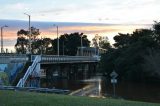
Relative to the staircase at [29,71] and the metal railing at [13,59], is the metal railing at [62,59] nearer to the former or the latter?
the metal railing at [13,59]

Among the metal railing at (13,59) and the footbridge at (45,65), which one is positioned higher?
the metal railing at (13,59)

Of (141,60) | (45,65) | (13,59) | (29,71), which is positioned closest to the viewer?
(29,71)

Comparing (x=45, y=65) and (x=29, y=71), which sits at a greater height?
(x=29, y=71)

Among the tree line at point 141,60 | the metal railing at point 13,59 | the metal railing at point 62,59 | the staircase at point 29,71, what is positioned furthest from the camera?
the metal railing at point 62,59

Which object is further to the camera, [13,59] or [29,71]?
[13,59]

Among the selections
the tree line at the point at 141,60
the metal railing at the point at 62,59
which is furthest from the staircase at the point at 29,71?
the tree line at the point at 141,60

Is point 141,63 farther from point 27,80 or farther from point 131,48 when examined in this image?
point 27,80

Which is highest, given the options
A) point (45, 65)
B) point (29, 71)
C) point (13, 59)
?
point (13, 59)

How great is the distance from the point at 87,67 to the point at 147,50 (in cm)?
8079

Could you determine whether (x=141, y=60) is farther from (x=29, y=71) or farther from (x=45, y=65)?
(x=29, y=71)

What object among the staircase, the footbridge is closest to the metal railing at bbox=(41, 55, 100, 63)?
the footbridge

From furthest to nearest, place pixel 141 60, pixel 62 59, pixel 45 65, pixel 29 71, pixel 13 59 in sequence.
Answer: pixel 62 59, pixel 45 65, pixel 141 60, pixel 13 59, pixel 29 71

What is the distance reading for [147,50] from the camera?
346ft

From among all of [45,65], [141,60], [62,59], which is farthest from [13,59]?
[62,59]
